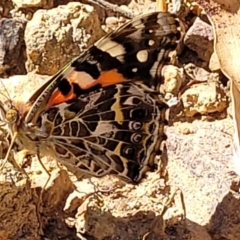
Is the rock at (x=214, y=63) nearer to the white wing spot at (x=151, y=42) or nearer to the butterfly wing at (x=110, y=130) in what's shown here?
the butterfly wing at (x=110, y=130)

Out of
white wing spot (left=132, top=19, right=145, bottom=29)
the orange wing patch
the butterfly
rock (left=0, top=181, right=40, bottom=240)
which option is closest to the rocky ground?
rock (left=0, top=181, right=40, bottom=240)

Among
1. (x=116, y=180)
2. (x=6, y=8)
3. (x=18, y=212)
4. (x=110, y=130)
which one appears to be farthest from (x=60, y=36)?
(x=18, y=212)

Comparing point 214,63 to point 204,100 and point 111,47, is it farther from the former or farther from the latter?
point 111,47

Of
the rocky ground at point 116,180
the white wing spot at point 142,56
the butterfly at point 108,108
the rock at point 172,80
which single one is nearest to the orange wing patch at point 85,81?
the butterfly at point 108,108

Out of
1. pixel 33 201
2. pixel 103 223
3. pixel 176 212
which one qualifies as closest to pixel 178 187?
pixel 176 212

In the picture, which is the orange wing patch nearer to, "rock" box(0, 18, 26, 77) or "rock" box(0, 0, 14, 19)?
"rock" box(0, 18, 26, 77)

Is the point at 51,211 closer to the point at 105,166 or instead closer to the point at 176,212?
the point at 105,166
